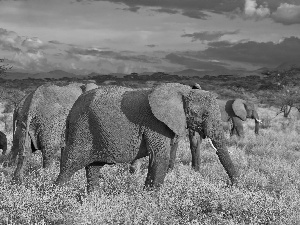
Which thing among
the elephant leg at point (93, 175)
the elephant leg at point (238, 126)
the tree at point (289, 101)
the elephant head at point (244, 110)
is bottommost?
the tree at point (289, 101)

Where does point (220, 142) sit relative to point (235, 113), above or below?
above

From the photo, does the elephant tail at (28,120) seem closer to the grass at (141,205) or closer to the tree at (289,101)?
the grass at (141,205)

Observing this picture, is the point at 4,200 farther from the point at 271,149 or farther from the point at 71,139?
the point at 271,149

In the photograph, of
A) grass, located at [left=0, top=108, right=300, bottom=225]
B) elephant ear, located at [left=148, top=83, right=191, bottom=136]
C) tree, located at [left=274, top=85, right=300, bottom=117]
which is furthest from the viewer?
tree, located at [left=274, top=85, right=300, bottom=117]

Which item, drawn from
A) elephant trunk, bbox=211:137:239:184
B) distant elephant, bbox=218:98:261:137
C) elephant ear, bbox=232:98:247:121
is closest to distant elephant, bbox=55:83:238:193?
elephant trunk, bbox=211:137:239:184

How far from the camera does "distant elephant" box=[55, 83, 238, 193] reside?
693 cm

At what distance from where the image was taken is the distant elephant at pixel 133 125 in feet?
22.7

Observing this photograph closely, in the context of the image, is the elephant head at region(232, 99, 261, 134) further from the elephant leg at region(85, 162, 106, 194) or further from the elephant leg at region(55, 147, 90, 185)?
the elephant leg at region(55, 147, 90, 185)

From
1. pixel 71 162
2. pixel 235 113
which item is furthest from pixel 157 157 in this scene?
pixel 235 113

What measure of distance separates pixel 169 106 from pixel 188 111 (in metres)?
0.40

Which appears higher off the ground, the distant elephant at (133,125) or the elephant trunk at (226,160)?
the distant elephant at (133,125)

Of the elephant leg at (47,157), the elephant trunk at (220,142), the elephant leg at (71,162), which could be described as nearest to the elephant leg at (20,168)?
the elephant leg at (47,157)

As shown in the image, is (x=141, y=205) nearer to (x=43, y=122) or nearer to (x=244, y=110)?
(x=43, y=122)

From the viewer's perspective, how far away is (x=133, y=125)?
6.99 metres
